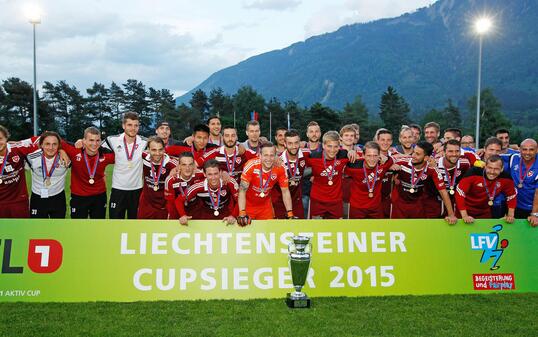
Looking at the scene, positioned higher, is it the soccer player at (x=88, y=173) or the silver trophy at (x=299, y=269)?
the soccer player at (x=88, y=173)

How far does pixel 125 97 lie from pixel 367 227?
201 feet

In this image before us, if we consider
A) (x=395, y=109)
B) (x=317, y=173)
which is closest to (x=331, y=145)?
(x=317, y=173)

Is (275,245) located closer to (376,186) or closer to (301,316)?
(301,316)

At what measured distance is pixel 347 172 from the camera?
283 inches

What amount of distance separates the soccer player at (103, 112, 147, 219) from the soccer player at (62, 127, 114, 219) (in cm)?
15

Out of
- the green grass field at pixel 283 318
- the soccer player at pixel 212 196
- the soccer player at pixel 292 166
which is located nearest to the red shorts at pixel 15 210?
the green grass field at pixel 283 318

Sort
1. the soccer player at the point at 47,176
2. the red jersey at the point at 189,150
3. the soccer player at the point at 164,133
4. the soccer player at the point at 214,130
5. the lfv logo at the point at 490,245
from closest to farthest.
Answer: the lfv logo at the point at 490,245
the soccer player at the point at 47,176
the red jersey at the point at 189,150
the soccer player at the point at 214,130
the soccer player at the point at 164,133

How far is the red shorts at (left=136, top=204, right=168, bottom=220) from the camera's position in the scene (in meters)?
7.18

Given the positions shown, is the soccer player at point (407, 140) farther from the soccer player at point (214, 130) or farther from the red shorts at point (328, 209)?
the soccer player at point (214, 130)

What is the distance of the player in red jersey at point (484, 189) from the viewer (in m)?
6.41

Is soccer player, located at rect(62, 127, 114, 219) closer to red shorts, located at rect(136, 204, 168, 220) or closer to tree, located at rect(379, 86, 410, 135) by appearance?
red shorts, located at rect(136, 204, 168, 220)

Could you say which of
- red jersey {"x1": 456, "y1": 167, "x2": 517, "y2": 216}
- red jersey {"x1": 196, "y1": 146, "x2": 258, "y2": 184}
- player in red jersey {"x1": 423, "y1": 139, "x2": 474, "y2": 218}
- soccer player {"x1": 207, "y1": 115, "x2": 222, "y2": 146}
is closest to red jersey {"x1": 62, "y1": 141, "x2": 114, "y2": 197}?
red jersey {"x1": 196, "y1": 146, "x2": 258, "y2": 184}

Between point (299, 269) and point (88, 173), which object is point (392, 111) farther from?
point (299, 269)

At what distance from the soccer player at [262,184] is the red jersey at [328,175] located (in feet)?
3.13
